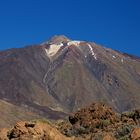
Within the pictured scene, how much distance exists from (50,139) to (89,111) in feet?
19.6

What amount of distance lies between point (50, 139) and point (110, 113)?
6.24 metres

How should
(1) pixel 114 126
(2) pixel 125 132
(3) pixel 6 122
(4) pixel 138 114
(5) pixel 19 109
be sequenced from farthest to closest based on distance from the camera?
1. (5) pixel 19 109
2. (3) pixel 6 122
3. (4) pixel 138 114
4. (1) pixel 114 126
5. (2) pixel 125 132

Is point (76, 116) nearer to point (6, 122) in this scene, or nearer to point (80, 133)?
point (80, 133)

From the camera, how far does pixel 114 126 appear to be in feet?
57.4

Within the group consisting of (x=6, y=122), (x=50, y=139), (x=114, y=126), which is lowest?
(x=50, y=139)

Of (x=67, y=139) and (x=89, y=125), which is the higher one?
(x=89, y=125)

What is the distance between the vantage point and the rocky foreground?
13617 mm

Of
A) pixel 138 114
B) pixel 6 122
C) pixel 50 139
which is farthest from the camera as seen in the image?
pixel 6 122

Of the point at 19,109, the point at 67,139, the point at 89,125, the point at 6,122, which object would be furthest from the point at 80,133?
the point at 19,109

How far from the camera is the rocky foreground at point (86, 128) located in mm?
13617

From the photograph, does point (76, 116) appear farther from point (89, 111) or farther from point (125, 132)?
point (125, 132)

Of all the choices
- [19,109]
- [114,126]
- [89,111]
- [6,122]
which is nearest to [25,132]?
[114,126]

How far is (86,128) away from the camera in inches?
706

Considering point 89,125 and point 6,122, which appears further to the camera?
point 6,122
